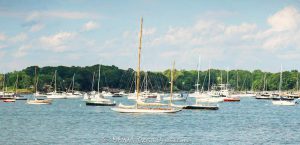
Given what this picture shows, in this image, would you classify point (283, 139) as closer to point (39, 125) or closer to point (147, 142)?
point (147, 142)

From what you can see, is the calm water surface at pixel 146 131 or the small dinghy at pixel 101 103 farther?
the small dinghy at pixel 101 103

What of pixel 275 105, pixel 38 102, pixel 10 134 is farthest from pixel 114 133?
pixel 275 105

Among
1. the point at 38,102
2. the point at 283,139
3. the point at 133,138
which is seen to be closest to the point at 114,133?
the point at 133,138

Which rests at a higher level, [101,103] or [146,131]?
[101,103]

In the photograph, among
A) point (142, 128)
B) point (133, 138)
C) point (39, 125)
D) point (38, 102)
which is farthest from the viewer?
point (38, 102)

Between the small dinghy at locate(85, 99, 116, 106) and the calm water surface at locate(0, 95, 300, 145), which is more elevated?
the small dinghy at locate(85, 99, 116, 106)

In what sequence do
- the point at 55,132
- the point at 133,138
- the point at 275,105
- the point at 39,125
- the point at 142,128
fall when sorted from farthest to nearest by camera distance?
the point at 275,105, the point at 39,125, the point at 142,128, the point at 55,132, the point at 133,138

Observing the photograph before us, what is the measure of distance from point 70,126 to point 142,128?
34.7 ft

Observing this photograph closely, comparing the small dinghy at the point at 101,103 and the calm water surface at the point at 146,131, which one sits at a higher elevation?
the small dinghy at the point at 101,103

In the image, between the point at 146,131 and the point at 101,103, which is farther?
the point at 101,103

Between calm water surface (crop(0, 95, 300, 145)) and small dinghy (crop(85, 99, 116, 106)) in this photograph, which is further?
small dinghy (crop(85, 99, 116, 106))

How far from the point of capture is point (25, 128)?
82188 mm

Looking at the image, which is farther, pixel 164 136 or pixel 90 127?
pixel 90 127

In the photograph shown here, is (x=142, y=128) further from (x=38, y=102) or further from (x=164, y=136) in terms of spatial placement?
(x=38, y=102)
